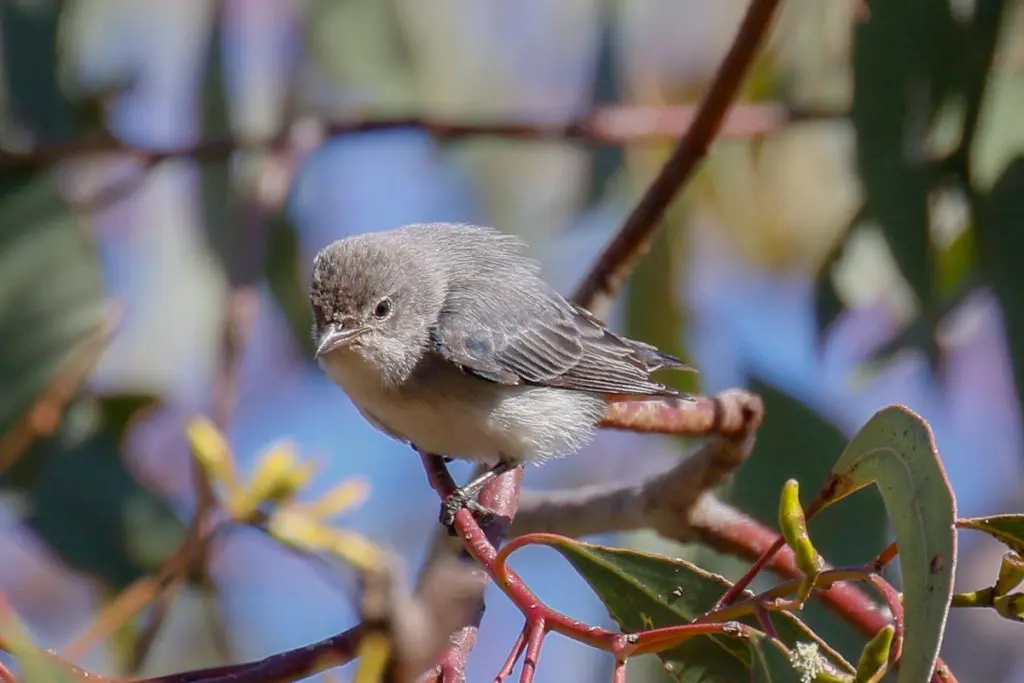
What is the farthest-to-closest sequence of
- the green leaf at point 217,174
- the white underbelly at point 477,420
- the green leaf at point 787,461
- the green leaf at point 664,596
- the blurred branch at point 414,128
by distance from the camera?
the green leaf at point 217,174 → the blurred branch at point 414,128 → the green leaf at point 787,461 → the white underbelly at point 477,420 → the green leaf at point 664,596

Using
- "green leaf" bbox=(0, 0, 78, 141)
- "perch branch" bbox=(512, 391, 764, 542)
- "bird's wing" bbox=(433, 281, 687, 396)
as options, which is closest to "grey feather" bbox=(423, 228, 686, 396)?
"bird's wing" bbox=(433, 281, 687, 396)

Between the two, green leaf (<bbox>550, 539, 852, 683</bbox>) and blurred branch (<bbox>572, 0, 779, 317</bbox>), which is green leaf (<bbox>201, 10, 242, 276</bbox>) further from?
green leaf (<bbox>550, 539, 852, 683</bbox>)

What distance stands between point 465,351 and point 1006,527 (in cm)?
146

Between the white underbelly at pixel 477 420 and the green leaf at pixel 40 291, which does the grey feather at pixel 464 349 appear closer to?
the white underbelly at pixel 477 420

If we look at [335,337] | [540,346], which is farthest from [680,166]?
[335,337]

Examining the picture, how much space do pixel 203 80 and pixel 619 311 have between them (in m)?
1.49

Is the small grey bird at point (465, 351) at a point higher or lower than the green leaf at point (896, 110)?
lower

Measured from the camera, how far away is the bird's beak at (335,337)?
2.59 m

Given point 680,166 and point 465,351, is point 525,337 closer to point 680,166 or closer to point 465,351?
point 465,351

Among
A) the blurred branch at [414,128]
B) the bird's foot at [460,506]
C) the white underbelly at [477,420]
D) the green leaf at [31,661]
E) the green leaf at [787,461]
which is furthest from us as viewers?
the blurred branch at [414,128]

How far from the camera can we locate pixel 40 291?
321 centimetres

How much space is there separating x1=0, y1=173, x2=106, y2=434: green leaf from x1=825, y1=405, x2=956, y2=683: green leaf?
2.14 m

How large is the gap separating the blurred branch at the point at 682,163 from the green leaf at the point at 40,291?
1272mm

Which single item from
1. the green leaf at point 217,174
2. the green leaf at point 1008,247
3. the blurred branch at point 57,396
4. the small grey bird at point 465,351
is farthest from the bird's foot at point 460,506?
the green leaf at point 217,174
